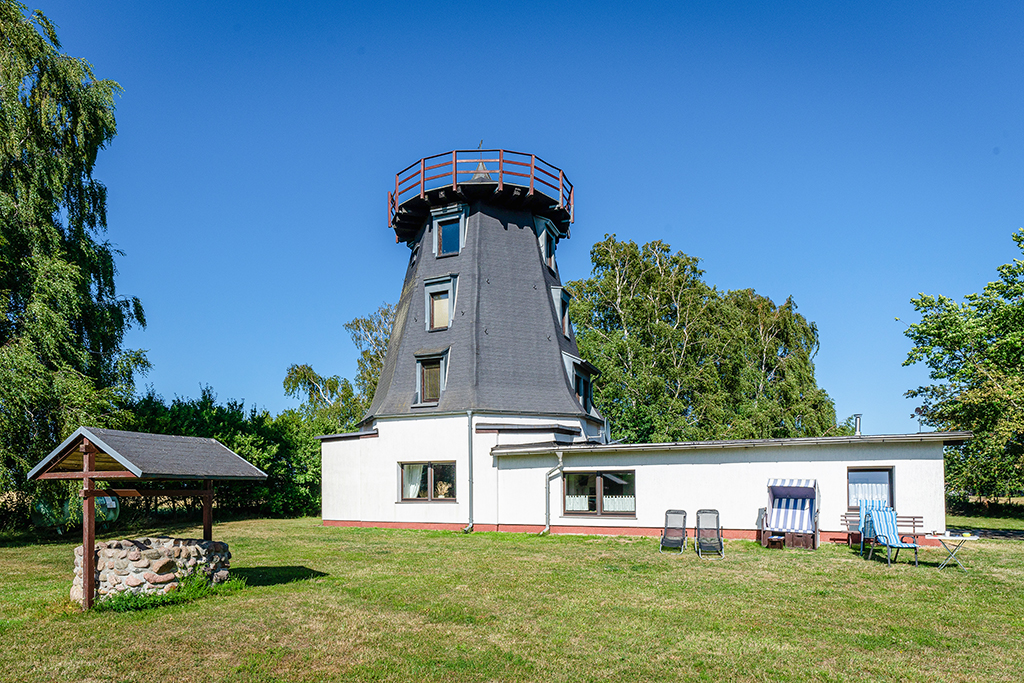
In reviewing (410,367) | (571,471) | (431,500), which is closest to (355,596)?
(571,471)

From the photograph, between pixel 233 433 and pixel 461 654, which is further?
pixel 233 433

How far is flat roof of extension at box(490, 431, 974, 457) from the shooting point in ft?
53.5

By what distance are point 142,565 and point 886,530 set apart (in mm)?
13243

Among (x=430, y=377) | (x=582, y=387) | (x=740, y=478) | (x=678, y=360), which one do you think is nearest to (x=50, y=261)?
(x=430, y=377)

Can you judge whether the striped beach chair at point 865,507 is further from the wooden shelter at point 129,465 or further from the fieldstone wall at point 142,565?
the fieldstone wall at point 142,565

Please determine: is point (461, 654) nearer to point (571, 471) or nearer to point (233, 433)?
point (571, 471)

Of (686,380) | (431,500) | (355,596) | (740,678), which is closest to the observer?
(740,678)

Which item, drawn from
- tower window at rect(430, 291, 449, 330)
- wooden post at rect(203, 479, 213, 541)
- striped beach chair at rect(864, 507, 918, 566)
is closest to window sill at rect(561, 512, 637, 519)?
striped beach chair at rect(864, 507, 918, 566)

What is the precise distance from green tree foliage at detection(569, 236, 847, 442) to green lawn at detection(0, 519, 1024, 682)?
2527cm

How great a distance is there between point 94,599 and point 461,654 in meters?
5.84

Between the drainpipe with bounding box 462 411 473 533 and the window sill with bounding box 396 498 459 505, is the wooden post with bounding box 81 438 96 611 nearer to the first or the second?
the drainpipe with bounding box 462 411 473 533

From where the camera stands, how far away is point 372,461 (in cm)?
2417

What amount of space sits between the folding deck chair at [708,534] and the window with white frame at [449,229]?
13677 millimetres

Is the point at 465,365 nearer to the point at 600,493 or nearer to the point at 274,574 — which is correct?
the point at 600,493
